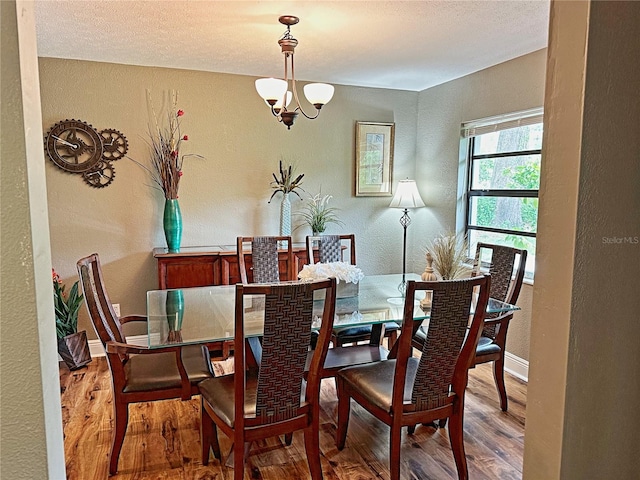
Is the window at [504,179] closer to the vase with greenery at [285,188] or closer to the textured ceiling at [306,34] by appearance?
the textured ceiling at [306,34]

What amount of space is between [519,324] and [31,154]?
348 centimetres

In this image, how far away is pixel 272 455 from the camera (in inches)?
97.0

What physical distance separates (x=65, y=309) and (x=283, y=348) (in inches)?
94.5

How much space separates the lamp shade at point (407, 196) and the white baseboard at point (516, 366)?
4.94 ft

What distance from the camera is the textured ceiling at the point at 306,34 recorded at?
253cm

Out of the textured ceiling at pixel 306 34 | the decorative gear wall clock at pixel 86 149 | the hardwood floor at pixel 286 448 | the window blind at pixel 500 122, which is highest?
the textured ceiling at pixel 306 34

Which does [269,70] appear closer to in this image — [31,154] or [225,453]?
[225,453]

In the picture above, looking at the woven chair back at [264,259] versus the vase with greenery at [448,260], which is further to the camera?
the woven chair back at [264,259]

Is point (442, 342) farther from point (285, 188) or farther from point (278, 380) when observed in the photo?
point (285, 188)

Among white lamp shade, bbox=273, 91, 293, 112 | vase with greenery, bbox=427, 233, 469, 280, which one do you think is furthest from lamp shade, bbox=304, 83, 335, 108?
vase with greenery, bbox=427, 233, 469, 280

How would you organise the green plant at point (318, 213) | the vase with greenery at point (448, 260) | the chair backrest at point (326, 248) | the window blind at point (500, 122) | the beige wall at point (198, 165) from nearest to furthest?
1. the vase with greenery at point (448, 260)
2. the window blind at point (500, 122)
3. the chair backrest at point (326, 248)
4. the beige wall at point (198, 165)
5. the green plant at point (318, 213)

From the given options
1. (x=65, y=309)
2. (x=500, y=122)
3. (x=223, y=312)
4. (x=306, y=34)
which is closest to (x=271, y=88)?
(x=306, y=34)

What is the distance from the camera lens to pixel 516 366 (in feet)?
11.8

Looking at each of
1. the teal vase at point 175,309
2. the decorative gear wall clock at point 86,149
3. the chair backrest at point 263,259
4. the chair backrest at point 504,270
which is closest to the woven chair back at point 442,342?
the chair backrest at point 504,270
